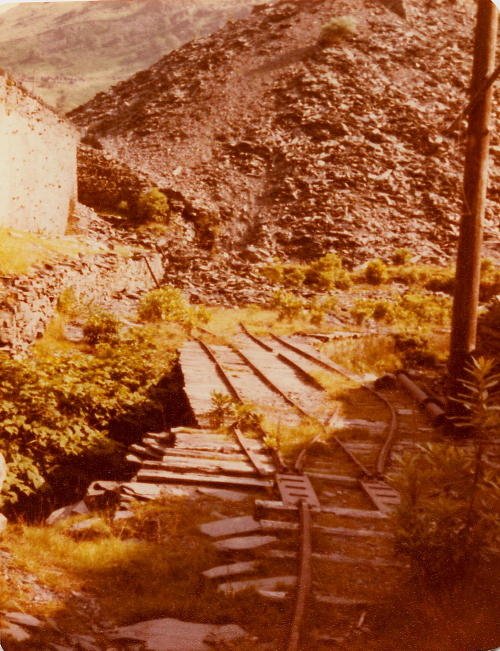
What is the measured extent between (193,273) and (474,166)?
16.8 metres

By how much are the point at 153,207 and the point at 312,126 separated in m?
12.0

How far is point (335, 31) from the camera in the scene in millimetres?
40469

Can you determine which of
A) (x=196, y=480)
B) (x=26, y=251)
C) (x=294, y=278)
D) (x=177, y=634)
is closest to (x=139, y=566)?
(x=177, y=634)

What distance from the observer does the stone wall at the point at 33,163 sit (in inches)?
448

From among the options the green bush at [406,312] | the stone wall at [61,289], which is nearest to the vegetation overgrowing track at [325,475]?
the stone wall at [61,289]

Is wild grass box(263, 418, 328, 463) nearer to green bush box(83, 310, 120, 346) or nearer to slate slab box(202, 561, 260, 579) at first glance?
slate slab box(202, 561, 260, 579)

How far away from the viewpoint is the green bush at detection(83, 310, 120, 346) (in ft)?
39.2

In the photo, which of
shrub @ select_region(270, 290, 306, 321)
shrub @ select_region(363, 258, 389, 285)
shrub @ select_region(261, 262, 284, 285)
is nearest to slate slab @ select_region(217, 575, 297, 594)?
shrub @ select_region(270, 290, 306, 321)

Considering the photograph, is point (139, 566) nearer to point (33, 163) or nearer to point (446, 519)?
point (446, 519)

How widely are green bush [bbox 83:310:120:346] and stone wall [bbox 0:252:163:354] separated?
70 cm

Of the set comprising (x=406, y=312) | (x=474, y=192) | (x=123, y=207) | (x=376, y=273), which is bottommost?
(x=406, y=312)

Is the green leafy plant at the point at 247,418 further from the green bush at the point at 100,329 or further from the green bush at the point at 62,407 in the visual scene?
the green bush at the point at 100,329

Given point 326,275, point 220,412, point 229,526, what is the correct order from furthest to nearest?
point 326,275, point 220,412, point 229,526

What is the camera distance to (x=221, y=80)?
3850 centimetres
